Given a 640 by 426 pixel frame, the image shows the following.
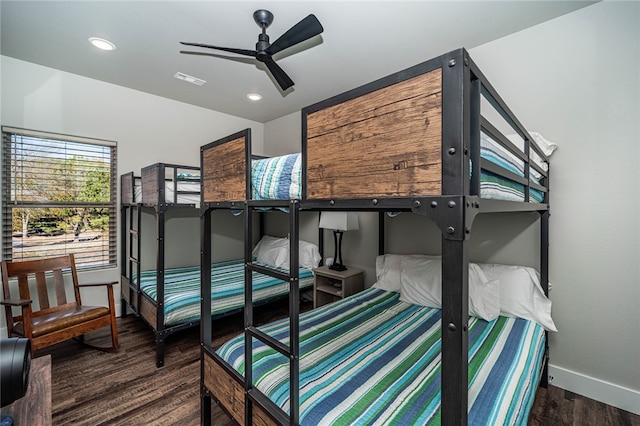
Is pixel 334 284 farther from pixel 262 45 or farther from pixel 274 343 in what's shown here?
pixel 262 45

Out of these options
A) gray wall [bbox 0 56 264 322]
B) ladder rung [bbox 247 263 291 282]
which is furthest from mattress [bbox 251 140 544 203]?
gray wall [bbox 0 56 264 322]

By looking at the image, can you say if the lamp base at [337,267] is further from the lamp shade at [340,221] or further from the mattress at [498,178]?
the mattress at [498,178]

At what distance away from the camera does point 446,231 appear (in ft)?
2.40

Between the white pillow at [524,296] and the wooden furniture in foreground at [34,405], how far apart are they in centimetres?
248

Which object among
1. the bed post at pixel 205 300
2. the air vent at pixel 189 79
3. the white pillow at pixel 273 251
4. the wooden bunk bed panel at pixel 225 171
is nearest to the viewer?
the wooden bunk bed panel at pixel 225 171

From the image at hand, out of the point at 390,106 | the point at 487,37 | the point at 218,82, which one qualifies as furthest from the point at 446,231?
the point at 218,82

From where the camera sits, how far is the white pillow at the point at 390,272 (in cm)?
255

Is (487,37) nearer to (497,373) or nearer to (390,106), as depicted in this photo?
(390,106)

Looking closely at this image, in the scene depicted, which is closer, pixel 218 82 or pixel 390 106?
pixel 390 106

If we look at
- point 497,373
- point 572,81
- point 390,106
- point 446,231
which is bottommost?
point 497,373

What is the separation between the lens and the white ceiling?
1.89 m

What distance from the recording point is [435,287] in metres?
2.22

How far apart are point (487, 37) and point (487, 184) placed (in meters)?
1.93

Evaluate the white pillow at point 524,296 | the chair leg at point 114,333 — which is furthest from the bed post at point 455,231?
the chair leg at point 114,333
